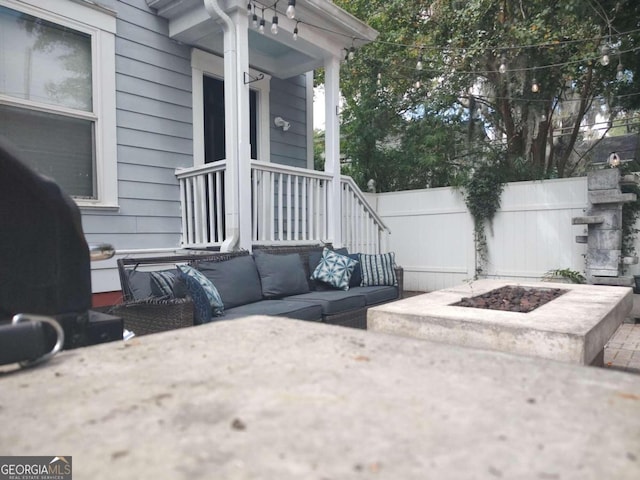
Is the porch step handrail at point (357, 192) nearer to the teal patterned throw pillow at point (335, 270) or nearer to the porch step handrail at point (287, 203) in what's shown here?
the porch step handrail at point (287, 203)

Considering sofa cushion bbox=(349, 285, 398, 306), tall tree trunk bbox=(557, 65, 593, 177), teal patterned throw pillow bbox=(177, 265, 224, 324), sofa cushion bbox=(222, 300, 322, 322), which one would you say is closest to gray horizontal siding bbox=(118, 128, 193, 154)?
teal patterned throw pillow bbox=(177, 265, 224, 324)

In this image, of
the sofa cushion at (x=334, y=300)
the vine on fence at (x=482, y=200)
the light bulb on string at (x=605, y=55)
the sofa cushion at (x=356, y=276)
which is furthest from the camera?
the vine on fence at (x=482, y=200)

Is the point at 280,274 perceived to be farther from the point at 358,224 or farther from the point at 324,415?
the point at 324,415

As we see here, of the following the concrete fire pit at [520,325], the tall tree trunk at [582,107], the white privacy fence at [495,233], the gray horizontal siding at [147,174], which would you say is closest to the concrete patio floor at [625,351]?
the concrete fire pit at [520,325]

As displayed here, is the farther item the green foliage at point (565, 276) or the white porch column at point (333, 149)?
the green foliage at point (565, 276)

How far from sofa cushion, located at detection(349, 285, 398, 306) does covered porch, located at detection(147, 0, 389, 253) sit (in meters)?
1.01

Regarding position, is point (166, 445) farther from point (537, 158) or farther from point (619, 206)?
point (537, 158)

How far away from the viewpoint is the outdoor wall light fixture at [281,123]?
577cm

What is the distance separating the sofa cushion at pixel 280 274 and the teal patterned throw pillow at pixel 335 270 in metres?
0.24

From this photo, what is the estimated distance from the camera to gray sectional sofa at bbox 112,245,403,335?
9.24ft

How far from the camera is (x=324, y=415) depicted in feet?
2.50

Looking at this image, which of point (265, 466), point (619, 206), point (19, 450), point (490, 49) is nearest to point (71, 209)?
point (19, 450)

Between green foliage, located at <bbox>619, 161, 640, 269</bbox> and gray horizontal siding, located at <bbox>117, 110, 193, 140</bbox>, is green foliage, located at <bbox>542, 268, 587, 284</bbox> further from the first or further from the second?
gray horizontal siding, located at <bbox>117, 110, 193, 140</bbox>

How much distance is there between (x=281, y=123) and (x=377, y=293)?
2706mm
